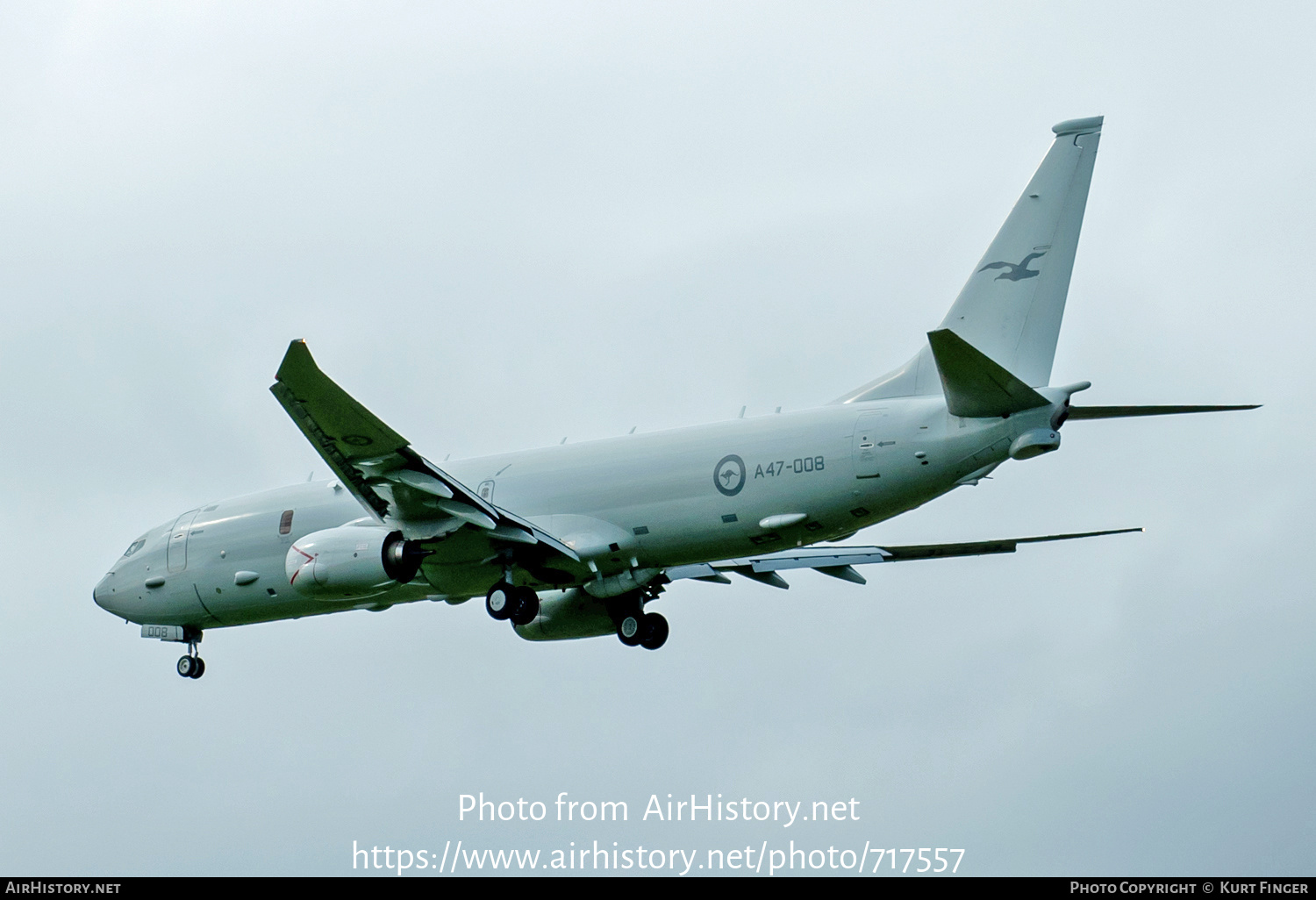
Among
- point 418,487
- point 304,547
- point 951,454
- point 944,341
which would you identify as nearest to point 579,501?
point 418,487

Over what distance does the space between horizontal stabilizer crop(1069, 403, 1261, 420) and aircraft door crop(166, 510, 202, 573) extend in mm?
18681

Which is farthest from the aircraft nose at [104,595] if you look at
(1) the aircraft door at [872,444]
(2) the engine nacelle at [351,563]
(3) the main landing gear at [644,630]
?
(1) the aircraft door at [872,444]

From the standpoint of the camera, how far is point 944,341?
21.2 metres

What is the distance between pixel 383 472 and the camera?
26.5 meters

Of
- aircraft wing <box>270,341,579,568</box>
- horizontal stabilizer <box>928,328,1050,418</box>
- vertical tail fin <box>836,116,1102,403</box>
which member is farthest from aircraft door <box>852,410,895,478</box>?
aircraft wing <box>270,341,579,568</box>

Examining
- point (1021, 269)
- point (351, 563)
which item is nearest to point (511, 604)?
point (351, 563)

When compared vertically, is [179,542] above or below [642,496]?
above

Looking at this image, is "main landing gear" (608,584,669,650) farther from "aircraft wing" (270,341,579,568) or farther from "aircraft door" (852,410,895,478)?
"aircraft door" (852,410,895,478)

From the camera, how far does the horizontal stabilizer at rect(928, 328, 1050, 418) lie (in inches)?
861

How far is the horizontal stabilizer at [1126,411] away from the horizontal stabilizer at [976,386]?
2.87 ft

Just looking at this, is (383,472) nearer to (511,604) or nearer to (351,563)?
(351,563)

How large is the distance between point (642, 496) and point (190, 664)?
1197 centimetres

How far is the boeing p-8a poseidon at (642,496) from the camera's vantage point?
2431cm

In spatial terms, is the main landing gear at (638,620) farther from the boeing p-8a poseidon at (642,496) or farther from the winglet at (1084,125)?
the winglet at (1084,125)
